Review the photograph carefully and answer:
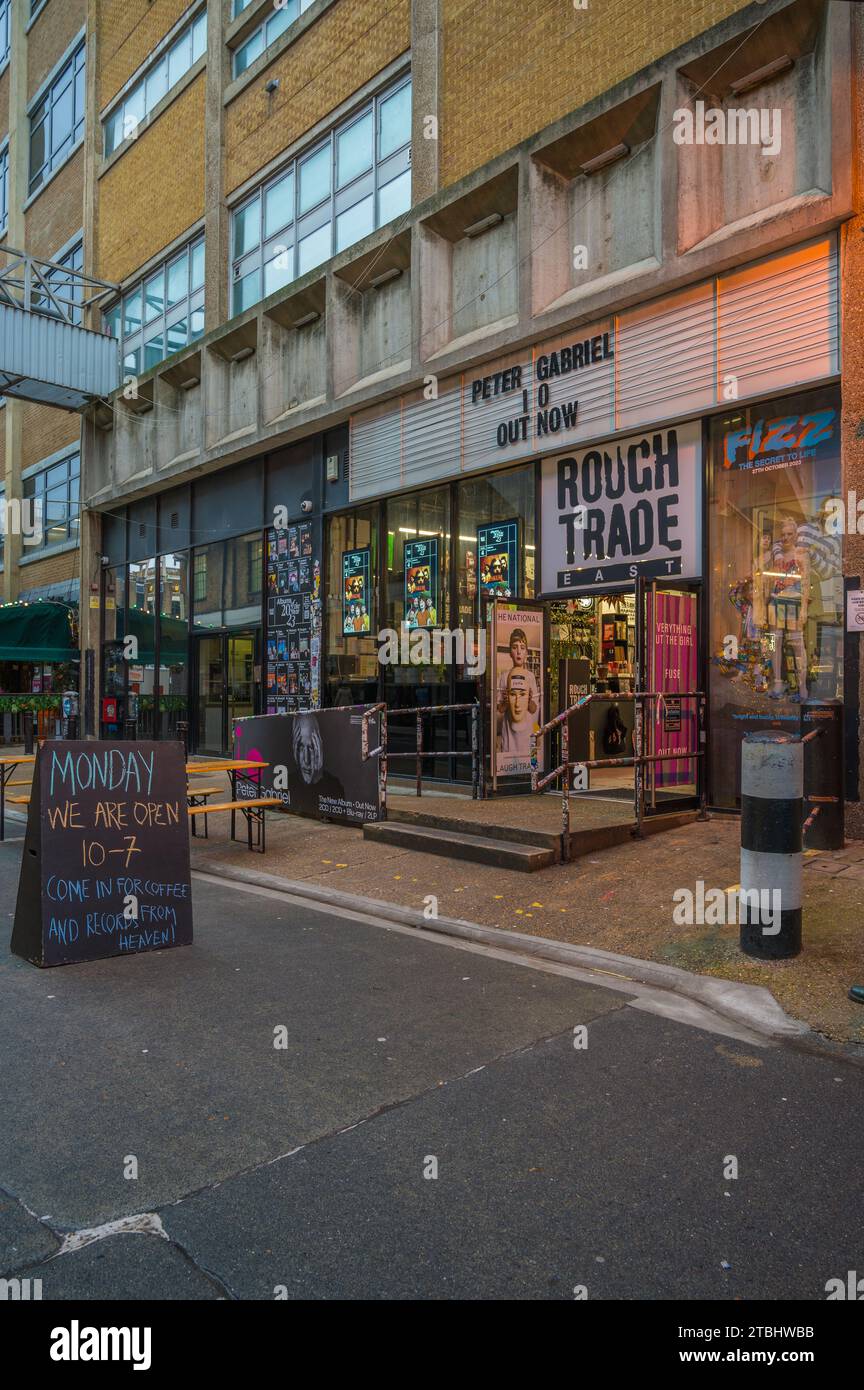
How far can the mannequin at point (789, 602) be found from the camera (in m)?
9.41

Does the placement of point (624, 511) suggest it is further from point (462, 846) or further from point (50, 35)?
point (50, 35)

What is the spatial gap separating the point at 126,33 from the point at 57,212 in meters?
5.12

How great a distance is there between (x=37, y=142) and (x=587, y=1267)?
3208cm

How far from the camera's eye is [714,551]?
1025cm

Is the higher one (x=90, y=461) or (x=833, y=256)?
(x=90, y=461)

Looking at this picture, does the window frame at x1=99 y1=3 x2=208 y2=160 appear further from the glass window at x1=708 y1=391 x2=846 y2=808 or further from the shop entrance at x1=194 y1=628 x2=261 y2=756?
the glass window at x1=708 y1=391 x2=846 y2=808

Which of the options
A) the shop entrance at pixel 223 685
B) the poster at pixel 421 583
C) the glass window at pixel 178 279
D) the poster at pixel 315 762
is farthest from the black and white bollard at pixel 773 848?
the glass window at pixel 178 279

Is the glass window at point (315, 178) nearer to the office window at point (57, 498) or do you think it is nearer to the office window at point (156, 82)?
the office window at point (156, 82)

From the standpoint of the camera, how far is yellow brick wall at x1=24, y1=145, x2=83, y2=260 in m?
24.0

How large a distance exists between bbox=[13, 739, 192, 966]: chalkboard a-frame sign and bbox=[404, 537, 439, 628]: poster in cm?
760

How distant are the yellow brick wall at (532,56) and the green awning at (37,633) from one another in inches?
549
